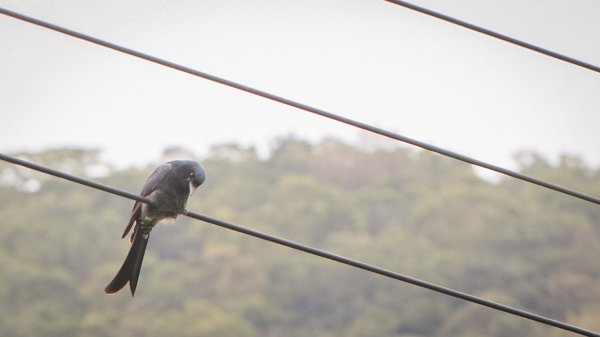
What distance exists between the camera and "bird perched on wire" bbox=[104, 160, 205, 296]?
5621mm

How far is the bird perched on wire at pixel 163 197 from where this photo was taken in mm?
5621

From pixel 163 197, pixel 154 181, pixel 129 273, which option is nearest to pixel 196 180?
pixel 163 197

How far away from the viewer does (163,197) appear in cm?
564

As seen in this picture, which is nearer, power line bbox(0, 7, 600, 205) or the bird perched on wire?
power line bbox(0, 7, 600, 205)

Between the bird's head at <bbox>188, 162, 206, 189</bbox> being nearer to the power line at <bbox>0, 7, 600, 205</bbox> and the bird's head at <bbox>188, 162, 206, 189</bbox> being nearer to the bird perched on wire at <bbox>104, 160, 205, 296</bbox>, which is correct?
the bird perched on wire at <bbox>104, 160, 205, 296</bbox>

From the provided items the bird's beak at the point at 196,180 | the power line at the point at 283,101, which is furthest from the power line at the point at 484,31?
the bird's beak at the point at 196,180

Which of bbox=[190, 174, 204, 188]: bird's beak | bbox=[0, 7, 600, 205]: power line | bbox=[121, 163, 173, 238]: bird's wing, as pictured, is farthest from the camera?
bbox=[121, 163, 173, 238]: bird's wing

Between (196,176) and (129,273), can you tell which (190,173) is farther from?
(129,273)

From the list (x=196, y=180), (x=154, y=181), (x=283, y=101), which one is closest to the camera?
(x=283, y=101)

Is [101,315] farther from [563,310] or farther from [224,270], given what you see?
[563,310]

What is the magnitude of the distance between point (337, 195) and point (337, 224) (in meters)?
3.26

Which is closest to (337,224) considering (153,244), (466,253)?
(466,253)

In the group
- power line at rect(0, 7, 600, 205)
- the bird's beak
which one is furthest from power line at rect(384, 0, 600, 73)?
the bird's beak

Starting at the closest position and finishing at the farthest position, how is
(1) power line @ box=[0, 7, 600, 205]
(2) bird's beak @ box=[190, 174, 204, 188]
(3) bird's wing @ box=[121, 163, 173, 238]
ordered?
(1) power line @ box=[0, 7, 600, 205]
(2) bird's beak @ box=[190, 174, 204, 188]
(3) bird's wing @ box=[121, 163, 173, 238]
